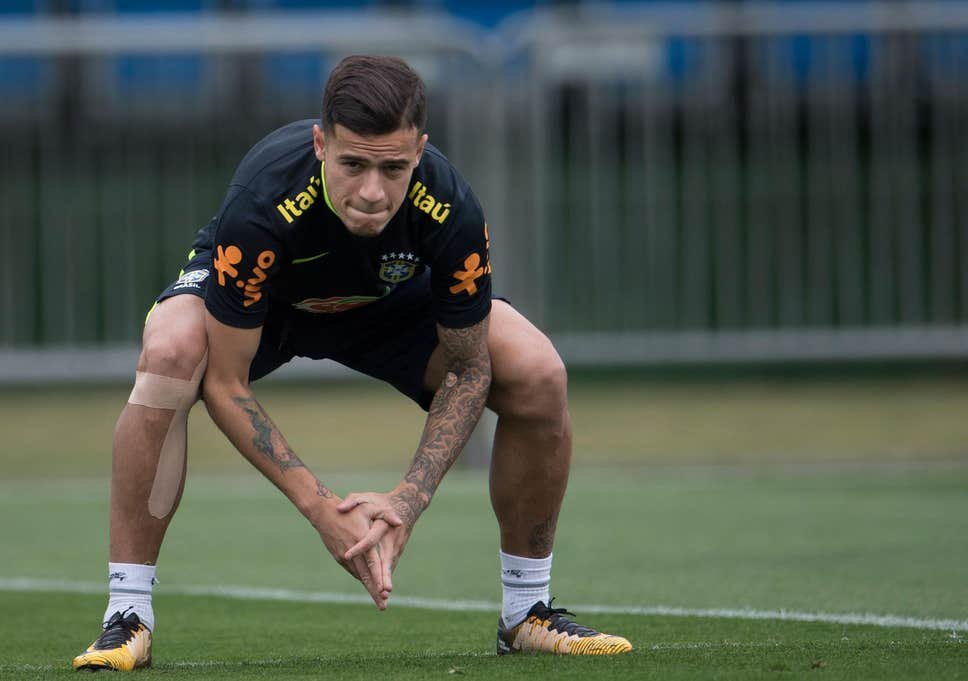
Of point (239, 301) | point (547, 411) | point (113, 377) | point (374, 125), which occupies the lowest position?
point (113, 377)

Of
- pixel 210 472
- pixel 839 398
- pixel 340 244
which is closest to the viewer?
pixel 340 244

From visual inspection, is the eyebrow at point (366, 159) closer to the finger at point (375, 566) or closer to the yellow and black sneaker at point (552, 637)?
the finger at point (375, 566)

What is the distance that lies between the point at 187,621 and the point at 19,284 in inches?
199

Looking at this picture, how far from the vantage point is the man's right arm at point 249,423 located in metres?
3.62

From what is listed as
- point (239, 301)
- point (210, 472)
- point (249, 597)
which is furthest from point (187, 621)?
point (210, 472)

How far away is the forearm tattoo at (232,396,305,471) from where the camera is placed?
12.1ft

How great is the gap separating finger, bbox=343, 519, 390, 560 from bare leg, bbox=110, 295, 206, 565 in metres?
0.58

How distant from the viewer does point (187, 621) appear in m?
4.62

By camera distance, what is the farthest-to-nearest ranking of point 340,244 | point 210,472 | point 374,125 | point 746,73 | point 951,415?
1. point 951,415
2. point 746,73
3. point 210,472
4. point 340,244
5. point 374,125

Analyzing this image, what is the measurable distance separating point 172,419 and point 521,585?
98cm

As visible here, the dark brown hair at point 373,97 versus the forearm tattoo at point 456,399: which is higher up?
the dark brown hair at point 373,97

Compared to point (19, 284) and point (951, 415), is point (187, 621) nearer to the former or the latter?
point (19, 284)

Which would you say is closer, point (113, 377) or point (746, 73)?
point (113, 377)

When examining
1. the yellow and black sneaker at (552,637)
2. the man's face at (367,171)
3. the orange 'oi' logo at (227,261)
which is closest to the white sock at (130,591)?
the orange 'oi' logo at (227,261)
